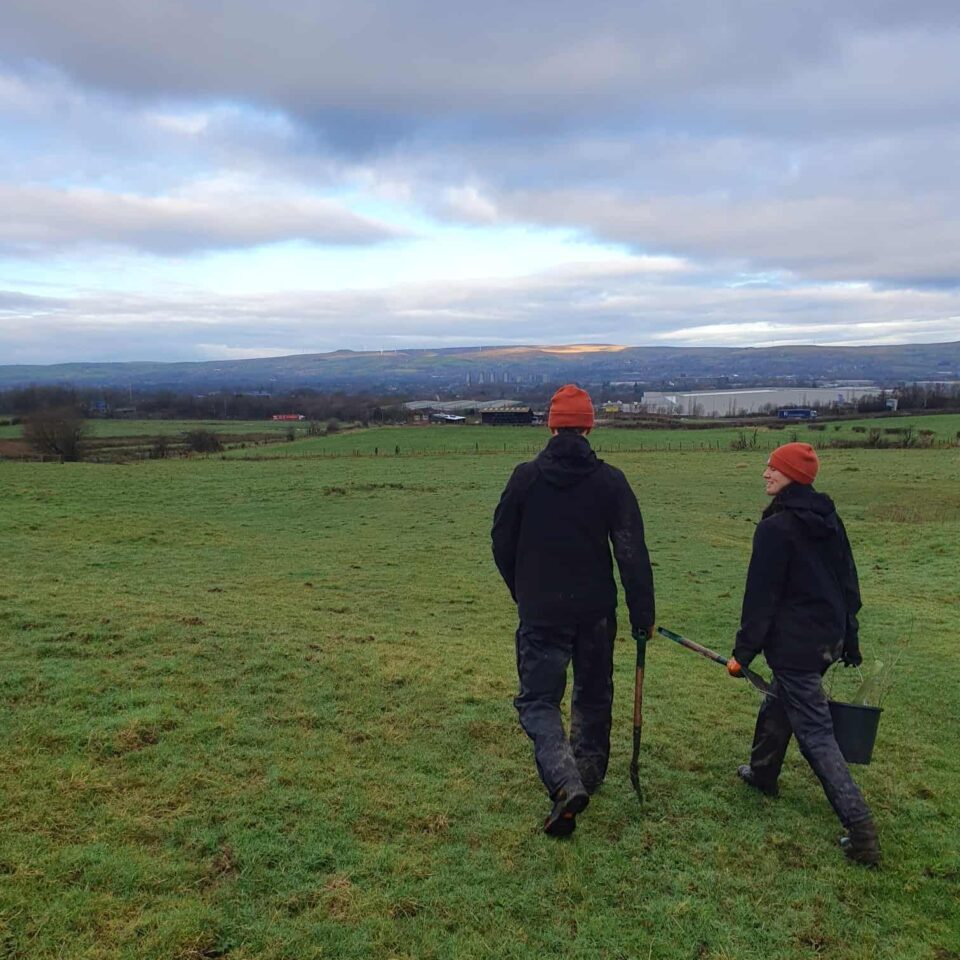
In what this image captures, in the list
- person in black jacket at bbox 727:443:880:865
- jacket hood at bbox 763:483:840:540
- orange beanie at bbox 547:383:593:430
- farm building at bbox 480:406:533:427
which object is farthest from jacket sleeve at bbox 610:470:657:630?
farm building at bbox 480:406:533:427

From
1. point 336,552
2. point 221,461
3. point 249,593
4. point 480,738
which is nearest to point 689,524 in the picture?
point 336,552

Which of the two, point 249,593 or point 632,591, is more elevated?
point 632,591

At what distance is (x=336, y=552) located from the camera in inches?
669

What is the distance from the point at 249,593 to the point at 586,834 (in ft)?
28.8

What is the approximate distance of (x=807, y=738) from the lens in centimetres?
495

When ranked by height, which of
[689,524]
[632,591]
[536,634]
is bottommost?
[689,524]

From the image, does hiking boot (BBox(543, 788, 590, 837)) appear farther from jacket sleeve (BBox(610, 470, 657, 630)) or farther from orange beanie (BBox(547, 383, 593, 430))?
orange beanie (BBox(547, 383, 593, 430))

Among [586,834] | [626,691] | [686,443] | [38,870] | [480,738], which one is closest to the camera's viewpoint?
[38,870]

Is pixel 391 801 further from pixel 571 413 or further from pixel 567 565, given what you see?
pixel 571 413

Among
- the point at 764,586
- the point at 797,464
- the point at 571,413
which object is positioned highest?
the point at 571,413

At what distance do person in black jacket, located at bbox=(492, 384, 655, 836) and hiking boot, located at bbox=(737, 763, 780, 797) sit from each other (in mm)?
1550

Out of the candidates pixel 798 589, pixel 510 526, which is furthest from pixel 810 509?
pixel 510 526

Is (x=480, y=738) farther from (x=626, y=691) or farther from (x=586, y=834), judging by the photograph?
(x=626, y=691)

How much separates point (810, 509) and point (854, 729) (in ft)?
5.36
